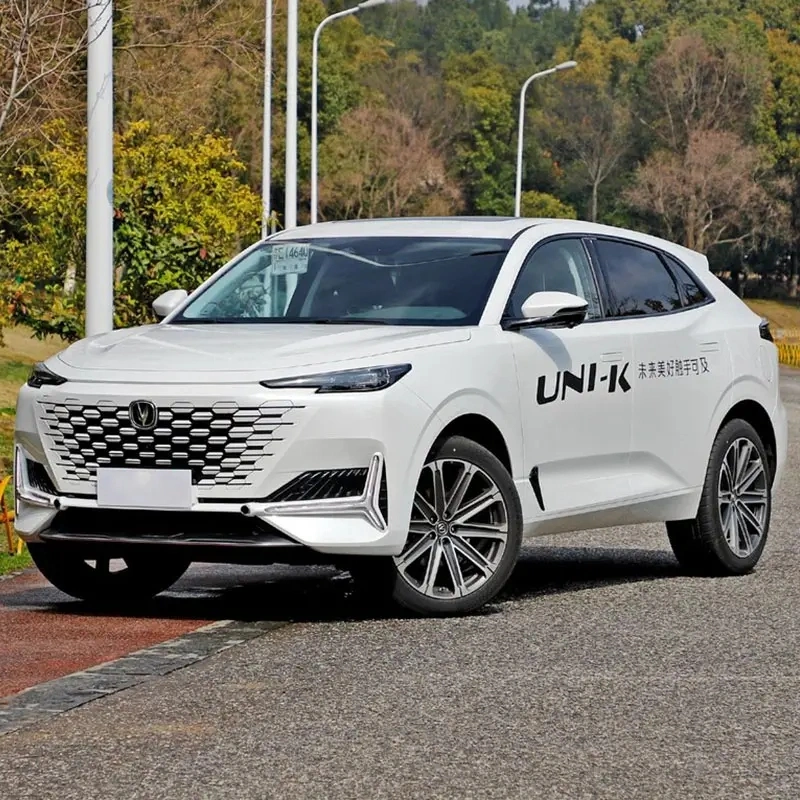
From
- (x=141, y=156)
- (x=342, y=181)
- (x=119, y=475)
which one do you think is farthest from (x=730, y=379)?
(x=342, y=181)

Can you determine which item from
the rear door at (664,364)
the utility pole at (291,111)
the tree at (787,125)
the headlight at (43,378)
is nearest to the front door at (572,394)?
the rear door at (664,364)

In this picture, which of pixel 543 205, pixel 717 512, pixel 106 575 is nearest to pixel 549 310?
pixel 717 512

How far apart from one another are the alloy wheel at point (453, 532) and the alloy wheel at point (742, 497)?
2.04 m

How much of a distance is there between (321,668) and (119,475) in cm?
143

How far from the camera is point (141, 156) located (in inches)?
1045

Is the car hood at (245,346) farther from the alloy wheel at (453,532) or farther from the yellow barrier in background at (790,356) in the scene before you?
the yellow barrier in background at (790,356)

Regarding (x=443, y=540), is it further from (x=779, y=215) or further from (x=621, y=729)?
(x=779, y=215)

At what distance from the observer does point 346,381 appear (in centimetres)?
870

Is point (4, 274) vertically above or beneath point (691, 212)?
above

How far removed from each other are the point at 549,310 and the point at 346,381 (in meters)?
1.22

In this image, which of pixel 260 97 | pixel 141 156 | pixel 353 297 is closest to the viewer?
pixel 353 297

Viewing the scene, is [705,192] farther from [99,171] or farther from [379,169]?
[99,171]

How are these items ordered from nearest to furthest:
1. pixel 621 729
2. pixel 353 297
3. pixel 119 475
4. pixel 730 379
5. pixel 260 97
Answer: pixel 621 729
pixel 119 475
pixel 353 297
pixel 730 379
pixel 260 97

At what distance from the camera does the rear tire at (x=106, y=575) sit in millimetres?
9570
